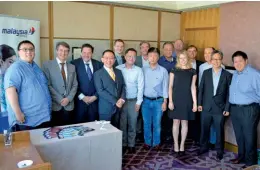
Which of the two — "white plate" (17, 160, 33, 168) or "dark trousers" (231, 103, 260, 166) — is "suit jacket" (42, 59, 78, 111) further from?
"dark trousers" (231, 103, 260, 166)

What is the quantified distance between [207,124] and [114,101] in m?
1.32

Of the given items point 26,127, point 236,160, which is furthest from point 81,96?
point 236,160

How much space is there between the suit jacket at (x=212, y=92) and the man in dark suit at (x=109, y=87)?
108 cm

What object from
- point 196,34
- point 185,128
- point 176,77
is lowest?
point 185,128

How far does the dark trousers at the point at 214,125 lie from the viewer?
351cm

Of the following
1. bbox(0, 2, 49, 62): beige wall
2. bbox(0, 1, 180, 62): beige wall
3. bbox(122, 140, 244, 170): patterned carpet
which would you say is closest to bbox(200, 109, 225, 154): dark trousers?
bbox(122, 140, 244, 170): patterned carpet

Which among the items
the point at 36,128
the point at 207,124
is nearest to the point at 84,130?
the point at 36,128

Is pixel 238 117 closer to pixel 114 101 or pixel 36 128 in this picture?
pixel 114 101

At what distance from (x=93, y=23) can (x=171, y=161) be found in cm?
242

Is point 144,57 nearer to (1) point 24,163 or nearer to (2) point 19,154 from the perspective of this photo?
(2) point 19,154

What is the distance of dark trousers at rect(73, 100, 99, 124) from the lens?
3.46 m

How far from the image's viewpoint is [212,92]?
349cm

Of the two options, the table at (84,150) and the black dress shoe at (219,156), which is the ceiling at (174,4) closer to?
the black dress shoe at (219,156)

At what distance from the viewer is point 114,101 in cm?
337
